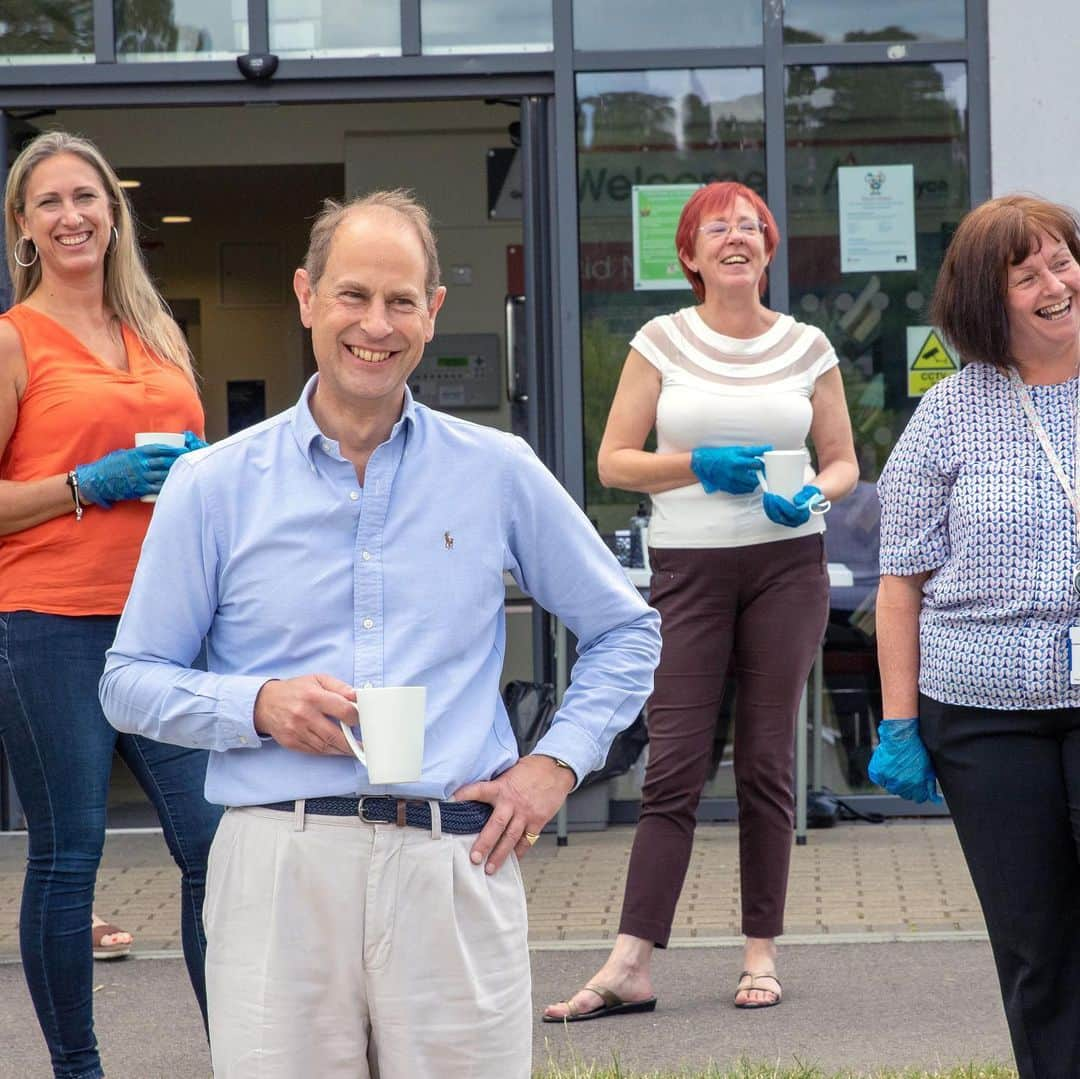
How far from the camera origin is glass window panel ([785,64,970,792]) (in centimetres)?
742

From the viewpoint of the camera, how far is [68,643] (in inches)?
152

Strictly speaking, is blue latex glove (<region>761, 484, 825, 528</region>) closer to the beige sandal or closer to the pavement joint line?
the pavement joint line

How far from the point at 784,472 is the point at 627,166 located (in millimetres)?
3152

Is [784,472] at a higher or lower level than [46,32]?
lower

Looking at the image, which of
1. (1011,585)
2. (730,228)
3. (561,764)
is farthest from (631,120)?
(561,764)

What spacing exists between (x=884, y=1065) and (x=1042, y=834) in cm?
124

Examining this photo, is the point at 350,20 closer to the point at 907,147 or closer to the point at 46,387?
the point at 907,147

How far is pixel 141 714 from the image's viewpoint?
246 centimetres

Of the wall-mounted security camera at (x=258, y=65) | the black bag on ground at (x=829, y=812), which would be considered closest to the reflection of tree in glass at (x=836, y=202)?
the black bag on ground at (x=829, y=812)

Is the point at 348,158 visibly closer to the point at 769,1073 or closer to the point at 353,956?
the point at 769,1073

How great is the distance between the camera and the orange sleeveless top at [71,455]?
3.89 metres

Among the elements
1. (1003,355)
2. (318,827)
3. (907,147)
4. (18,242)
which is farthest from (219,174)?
(318,827)

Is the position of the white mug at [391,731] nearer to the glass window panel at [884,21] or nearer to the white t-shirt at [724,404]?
the white t-shirt at [724,404]

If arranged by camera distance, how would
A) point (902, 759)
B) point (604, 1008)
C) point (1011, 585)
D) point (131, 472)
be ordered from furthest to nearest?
1. point (604, 1008)
2. point (131, 472)
3. point (902, 759)
4. point (1011, 585)
